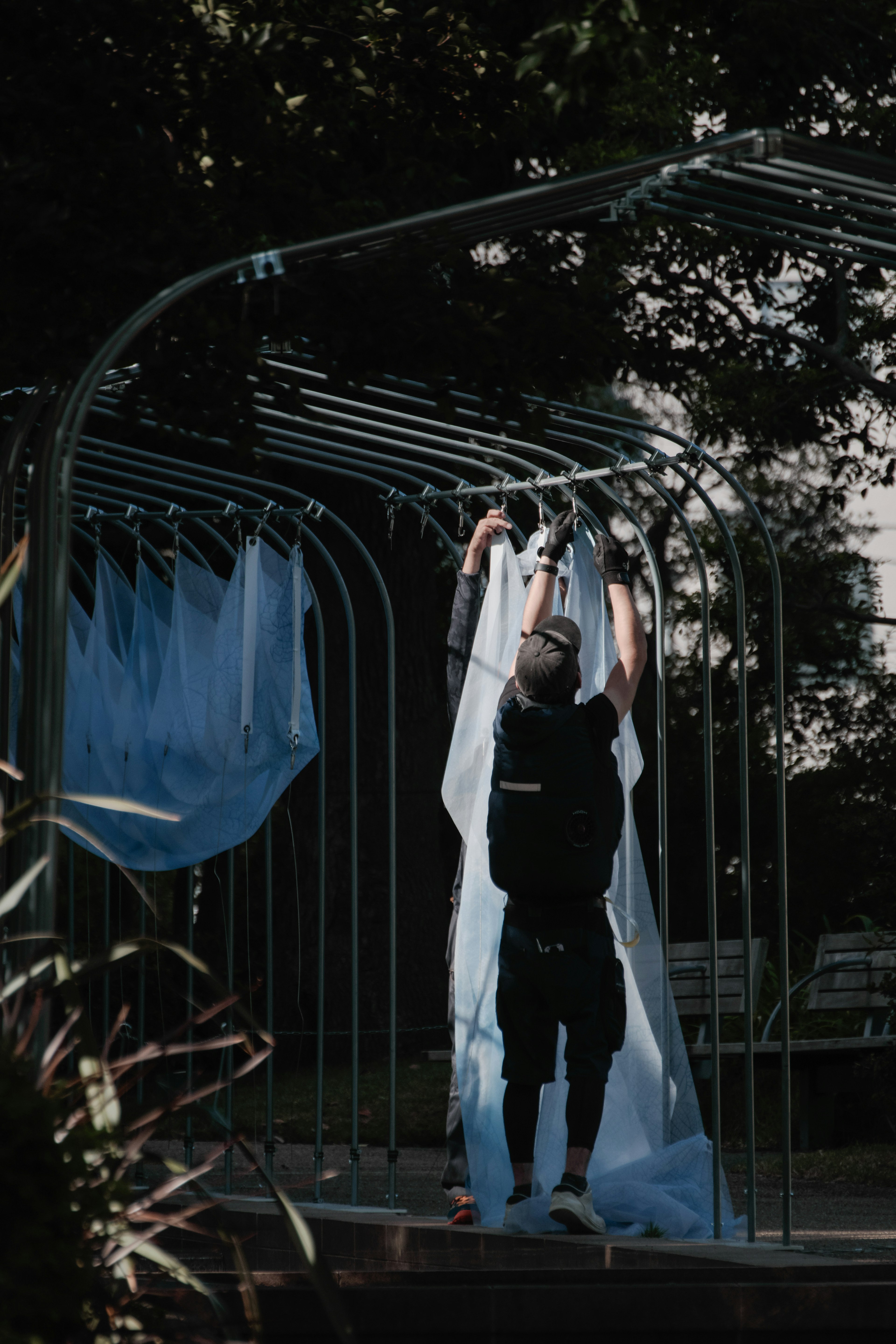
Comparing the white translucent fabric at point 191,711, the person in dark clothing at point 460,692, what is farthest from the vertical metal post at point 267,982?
the person in dark clothing at point 460,692

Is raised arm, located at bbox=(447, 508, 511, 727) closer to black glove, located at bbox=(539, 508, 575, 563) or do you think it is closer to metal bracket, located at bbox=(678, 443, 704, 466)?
black glove, located at bbox=(539, 508, 575, 563)

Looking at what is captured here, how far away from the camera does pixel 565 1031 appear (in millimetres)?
5441

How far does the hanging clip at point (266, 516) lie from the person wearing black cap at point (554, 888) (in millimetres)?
1661

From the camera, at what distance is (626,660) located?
5.20 m

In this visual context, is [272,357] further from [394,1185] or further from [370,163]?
[370,163]

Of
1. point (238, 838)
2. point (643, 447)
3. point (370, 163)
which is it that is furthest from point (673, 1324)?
point (370, 163)

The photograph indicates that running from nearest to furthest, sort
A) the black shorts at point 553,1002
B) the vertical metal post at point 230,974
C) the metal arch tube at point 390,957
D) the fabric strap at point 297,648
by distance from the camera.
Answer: the black shorts at point 553,1002 → the metal arch tube at point 390,957 → the vertical metal post at point 230,974 → the fabric strap at point 297,648

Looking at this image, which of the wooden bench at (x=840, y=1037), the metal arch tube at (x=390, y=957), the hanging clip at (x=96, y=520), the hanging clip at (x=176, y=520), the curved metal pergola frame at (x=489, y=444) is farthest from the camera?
the wooden bench at (x=840, y=1037)

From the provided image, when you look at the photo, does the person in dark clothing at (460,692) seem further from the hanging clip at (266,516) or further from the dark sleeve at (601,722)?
the hanging clip at (266,516)

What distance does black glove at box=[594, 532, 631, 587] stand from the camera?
5371 millimetres

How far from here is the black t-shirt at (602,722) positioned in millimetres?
5066

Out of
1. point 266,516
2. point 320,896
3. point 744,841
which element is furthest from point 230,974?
point 744,841

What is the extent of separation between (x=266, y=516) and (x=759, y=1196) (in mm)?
3219

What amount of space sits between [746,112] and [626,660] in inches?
252
